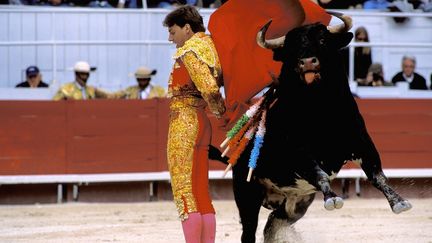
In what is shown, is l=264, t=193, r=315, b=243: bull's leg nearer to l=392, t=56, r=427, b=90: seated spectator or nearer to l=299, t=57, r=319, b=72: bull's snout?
l=299, t=57, r=319, b=72: bull's snout

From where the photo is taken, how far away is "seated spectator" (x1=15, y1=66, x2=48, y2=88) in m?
9.78

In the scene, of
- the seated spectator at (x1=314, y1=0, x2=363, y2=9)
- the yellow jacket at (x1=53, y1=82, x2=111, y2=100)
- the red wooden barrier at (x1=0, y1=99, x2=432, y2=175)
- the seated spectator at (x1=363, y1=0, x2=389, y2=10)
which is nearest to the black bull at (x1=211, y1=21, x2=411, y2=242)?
the red wooden barrier at (x1=0, y1=99, x2=432, y2=175)

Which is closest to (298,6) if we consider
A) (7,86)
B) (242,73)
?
(242,73)

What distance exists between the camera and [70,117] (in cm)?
965

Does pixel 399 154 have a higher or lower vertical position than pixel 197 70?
lower

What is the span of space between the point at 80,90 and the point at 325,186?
193 inches

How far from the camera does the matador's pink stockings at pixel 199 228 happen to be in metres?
5.12

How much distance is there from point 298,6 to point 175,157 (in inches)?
42.2

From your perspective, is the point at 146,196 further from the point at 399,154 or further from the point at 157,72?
the point at 399,154

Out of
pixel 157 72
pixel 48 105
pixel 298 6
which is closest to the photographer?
pixel 298 6

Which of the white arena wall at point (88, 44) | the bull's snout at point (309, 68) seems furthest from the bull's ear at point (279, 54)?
the white arena wall at point (88, 44)

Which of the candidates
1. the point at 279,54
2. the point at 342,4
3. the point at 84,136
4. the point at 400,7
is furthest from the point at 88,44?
the point at 279,54

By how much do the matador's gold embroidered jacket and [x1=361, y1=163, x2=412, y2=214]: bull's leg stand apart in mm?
802

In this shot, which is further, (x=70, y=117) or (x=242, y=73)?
(x=70, y=117)
